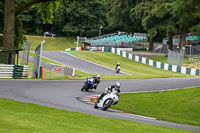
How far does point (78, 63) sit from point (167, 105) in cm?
3060

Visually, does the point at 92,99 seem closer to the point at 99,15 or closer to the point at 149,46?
the point at 149,46

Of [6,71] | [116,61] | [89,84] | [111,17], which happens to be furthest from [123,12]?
[89,84]

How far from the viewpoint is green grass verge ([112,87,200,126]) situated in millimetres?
18172

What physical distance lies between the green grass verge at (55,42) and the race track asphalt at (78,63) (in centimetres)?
2529

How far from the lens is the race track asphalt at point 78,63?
46344 mm

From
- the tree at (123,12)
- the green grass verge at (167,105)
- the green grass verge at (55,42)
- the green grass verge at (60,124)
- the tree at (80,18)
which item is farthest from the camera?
the tree at (80,18)

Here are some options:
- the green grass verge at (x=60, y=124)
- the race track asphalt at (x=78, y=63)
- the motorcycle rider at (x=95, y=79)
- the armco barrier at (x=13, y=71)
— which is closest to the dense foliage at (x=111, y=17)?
the armco barrier at (x=13, y=71)

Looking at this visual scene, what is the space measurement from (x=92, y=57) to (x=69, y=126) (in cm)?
4789

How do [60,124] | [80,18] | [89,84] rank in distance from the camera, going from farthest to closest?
[80,18]
[89,84]
[60,124]

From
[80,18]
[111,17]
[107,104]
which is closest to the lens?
[107,104]

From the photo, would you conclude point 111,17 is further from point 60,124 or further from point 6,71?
point 60,124

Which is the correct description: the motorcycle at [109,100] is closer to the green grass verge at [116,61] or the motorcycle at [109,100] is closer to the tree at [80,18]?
the green grass verge at [116,61]

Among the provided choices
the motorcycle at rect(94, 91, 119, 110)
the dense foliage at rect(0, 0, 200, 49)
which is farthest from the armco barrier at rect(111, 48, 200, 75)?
the motorcycle at rect(94, 91, 119, 110)

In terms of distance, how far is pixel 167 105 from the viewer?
841 inches
